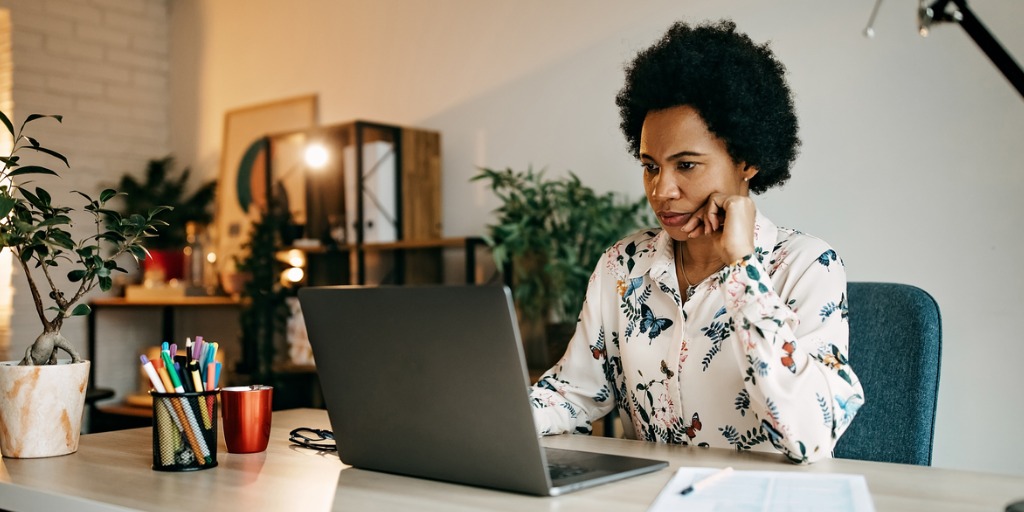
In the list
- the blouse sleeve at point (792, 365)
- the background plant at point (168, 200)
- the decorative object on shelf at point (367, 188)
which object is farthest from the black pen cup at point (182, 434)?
the background plant at point (168, 200)

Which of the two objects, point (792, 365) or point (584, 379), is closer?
point (792, 365)

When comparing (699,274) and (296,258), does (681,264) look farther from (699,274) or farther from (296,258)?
(296,258)

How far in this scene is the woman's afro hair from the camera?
63.8 inches

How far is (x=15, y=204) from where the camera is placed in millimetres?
1334

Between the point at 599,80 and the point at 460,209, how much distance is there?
2.42 ft

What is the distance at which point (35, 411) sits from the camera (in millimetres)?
1327

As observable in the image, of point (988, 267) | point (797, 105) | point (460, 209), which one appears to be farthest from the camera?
point (460, 209)

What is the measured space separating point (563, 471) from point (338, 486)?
27cm

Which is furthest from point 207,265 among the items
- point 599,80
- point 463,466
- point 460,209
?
point 463,466

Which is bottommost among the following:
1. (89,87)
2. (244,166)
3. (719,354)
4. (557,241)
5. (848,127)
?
(719,354)

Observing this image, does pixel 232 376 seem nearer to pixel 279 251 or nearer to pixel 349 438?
pixel 279 251

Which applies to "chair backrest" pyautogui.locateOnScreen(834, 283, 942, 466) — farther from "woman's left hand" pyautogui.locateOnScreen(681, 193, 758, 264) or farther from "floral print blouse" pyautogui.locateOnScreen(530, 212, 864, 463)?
"woman's left hand" pyautogui.locateOnScreen(681, 193, 758, 264)

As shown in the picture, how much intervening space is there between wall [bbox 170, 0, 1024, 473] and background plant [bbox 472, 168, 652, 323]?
0.21 metres

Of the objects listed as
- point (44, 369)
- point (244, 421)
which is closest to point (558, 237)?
point (244, 421)
